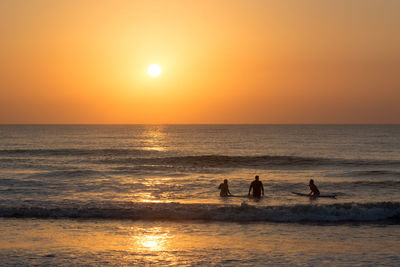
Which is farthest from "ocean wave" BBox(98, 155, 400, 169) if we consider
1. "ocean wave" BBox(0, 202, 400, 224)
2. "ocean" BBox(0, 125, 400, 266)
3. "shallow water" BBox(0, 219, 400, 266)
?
"shallow water" BBox(0, 219, 400, 266)

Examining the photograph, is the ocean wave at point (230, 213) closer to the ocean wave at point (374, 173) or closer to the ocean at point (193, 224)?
the ocean at point (193, 224)

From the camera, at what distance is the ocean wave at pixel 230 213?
19.1 metres

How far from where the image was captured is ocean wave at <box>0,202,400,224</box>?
62.7ft

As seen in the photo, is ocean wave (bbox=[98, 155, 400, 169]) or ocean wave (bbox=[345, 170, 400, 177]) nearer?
ocean wave (bbox=[345, 170, 400, 177])

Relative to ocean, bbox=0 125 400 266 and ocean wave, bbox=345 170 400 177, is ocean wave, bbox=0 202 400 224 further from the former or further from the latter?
ocean wave, bbox=345 170 400 177

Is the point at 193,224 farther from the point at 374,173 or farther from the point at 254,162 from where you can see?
the point at 254,162

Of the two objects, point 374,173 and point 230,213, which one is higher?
point 230,213

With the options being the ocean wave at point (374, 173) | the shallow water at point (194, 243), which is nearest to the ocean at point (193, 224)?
the shallow water at point (194, 243)

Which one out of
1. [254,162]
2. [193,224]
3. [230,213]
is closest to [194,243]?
[193,224]

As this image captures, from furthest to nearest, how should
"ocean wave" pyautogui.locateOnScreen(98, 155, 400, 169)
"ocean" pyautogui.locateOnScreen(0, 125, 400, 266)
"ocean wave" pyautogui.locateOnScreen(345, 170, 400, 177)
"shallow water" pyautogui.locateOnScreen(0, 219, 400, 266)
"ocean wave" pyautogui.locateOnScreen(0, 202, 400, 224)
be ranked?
"ocean wave" pyautogui.locateOnScreen(98, 155, 400, 169)
"ocean wave" pyautogui.locateOnScreen(345, 170, 400, 177)
"ocean wave" pyautogui.locateOnScreen(0, 202, 400, 224)
"ocean" pyautogui.locateOnScreen(0, 125, 400, 266)
"shallow water" pyautogui.locateOnScreen(0, 219, 400, 266)

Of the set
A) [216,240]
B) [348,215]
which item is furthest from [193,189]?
[216,240]

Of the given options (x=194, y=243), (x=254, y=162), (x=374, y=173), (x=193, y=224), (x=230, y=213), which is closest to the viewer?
(x=194, y=243)

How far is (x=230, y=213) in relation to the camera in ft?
64.2

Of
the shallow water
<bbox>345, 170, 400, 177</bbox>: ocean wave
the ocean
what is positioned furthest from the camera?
<bbox>345, 170, 400, 177</bbox>: ocean wave
